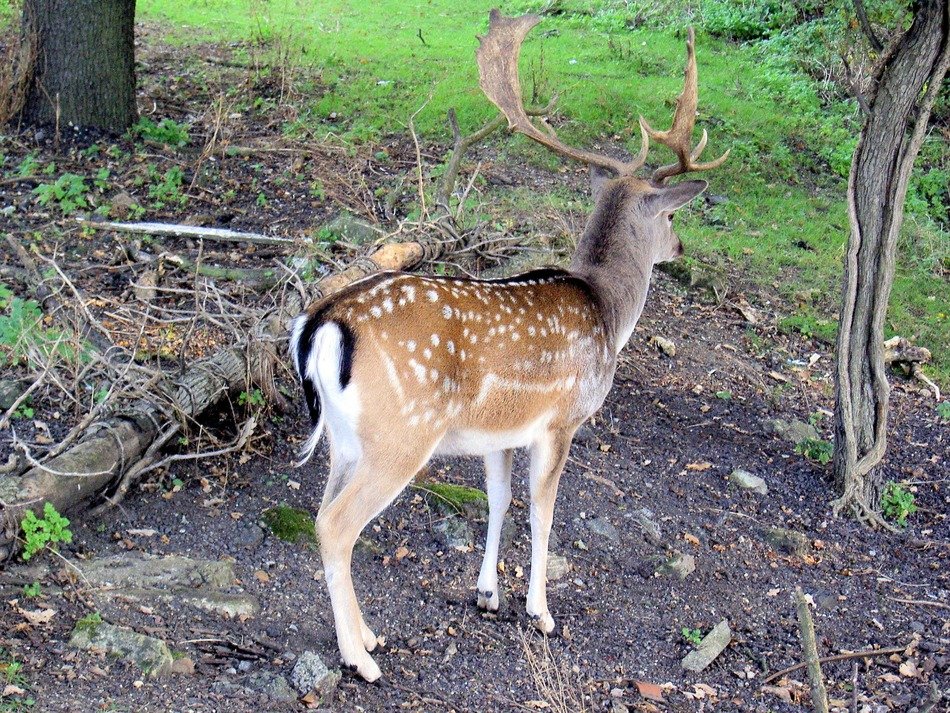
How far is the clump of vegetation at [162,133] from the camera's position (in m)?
9.33

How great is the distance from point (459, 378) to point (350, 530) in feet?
2.56

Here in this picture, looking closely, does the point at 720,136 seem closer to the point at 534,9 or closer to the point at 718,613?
the point at 534,9

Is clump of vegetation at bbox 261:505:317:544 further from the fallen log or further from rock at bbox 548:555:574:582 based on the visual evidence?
rock at bbox 548:555:574:582

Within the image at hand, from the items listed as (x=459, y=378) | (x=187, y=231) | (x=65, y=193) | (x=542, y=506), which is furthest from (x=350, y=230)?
(x=459, y=378)

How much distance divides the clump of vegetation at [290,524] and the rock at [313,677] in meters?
1.00

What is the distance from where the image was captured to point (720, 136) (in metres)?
11.0

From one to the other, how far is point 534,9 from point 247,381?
34.3ft

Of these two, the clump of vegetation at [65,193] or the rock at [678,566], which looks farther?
the clump of vegetation at [65,193]

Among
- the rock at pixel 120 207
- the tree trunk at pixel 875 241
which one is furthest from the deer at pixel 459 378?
the rock at pixel 120 207

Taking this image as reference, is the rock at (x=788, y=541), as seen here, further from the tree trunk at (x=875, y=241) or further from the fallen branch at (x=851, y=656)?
the fallen branch at (x=851, y=656)

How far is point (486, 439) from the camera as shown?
475cm

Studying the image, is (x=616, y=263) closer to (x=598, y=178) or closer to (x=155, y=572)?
(x=598, y=178)

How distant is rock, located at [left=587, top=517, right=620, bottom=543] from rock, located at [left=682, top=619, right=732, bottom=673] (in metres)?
0.80

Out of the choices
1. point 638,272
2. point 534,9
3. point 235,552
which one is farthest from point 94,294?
point 534,9
